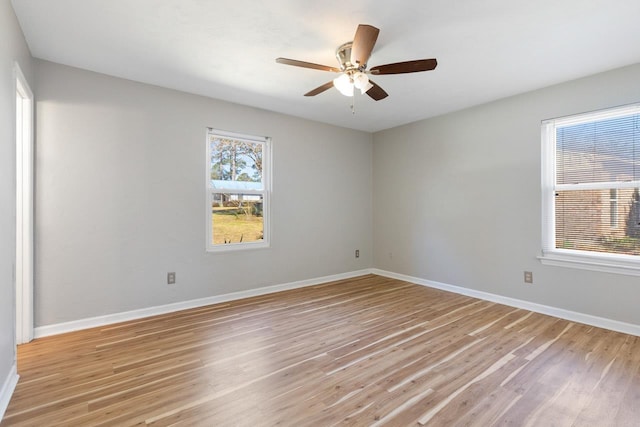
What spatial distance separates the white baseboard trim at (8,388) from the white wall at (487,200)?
14.5ft

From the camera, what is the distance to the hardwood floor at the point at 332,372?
1.72 meters

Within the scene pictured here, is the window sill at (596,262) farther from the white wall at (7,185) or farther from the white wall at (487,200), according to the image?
the white wall at (7,185)

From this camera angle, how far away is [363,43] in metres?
2.04

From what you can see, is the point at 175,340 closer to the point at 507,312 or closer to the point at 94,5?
the point at 94,5

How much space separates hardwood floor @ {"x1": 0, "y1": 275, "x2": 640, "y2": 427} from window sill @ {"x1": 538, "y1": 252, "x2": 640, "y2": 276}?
59 centimetres

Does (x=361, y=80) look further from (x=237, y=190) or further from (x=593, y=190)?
(x=593, y=190)

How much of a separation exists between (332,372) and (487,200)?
117 inches

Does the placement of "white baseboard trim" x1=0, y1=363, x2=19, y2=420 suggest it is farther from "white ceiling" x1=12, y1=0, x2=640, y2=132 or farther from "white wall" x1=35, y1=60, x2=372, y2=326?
"white ceiling" x1=12, y1=0, x2=640, y2=132

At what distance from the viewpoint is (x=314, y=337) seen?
2.74 m

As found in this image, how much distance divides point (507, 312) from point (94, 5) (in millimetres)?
4598

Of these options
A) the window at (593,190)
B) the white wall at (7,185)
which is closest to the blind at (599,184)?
the window at (593,190)

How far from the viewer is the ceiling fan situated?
6.57 ft

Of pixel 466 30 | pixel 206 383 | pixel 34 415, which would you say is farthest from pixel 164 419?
pixel 466 30

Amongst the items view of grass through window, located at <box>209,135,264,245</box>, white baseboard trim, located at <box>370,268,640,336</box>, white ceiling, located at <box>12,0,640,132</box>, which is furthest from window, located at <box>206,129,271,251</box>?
white baseboard trim, located at <box>370,268,640,336</box>
